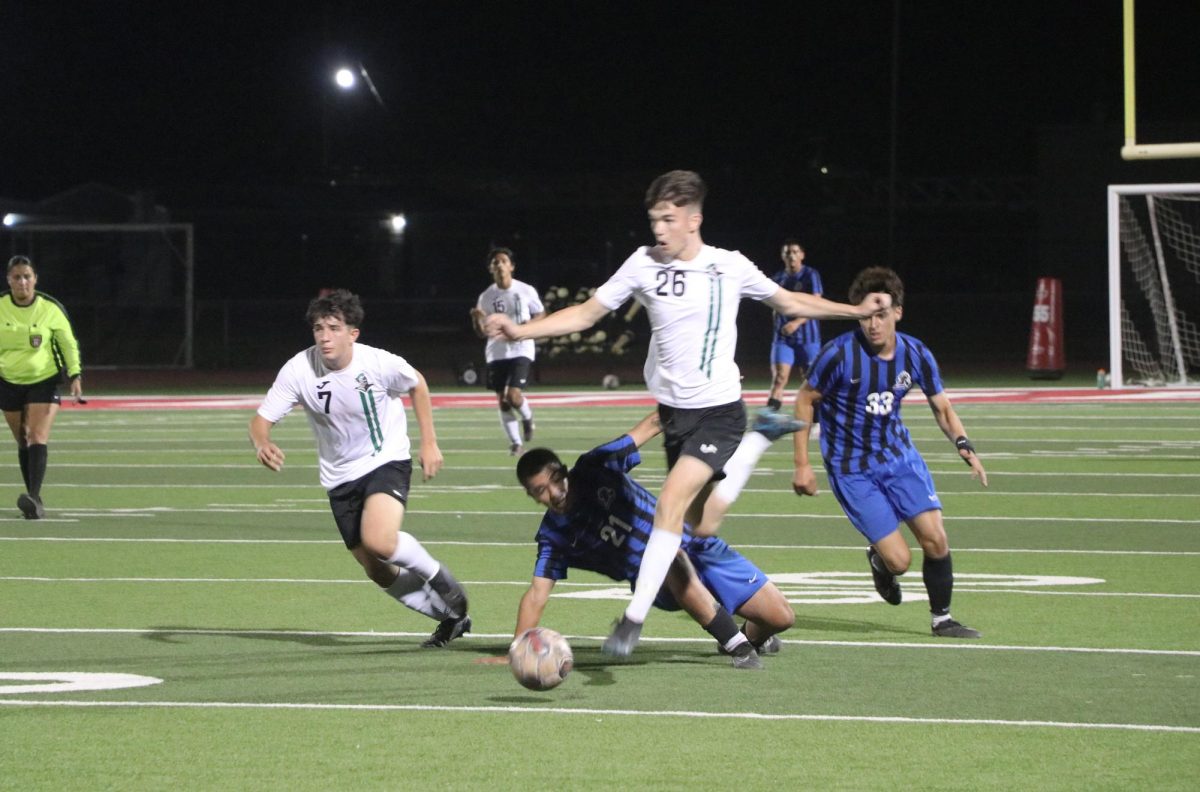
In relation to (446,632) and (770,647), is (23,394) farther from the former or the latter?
(770,647)

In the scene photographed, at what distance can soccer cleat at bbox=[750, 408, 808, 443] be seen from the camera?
7766 millimetres

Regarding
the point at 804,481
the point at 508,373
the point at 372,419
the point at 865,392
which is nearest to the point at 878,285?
the point at 865,392

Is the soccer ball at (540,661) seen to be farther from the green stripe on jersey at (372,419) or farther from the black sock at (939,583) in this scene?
the black sock at (939,583)

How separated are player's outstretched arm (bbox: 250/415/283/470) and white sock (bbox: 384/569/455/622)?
30.4 inches

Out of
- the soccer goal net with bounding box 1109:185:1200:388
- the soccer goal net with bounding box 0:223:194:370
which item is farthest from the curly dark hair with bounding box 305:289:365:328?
the soccer goal net with bounding box 0:223:194:370

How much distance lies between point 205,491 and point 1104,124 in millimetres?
35589

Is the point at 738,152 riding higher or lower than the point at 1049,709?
higher

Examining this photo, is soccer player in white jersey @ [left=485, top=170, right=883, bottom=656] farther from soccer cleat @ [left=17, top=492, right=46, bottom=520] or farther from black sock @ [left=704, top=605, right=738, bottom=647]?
soccer cleat @ [left=17, top=492, right=46, bottom=520]

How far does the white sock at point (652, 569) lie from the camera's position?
715cm

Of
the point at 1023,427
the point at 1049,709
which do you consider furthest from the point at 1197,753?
the point at 1023,427

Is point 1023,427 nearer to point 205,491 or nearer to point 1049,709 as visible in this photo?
point 205,491

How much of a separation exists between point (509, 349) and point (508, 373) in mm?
465

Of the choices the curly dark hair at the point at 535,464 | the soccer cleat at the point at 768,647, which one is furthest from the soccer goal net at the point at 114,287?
the curly dark hair at the point at 535,464

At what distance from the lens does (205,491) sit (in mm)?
16375
